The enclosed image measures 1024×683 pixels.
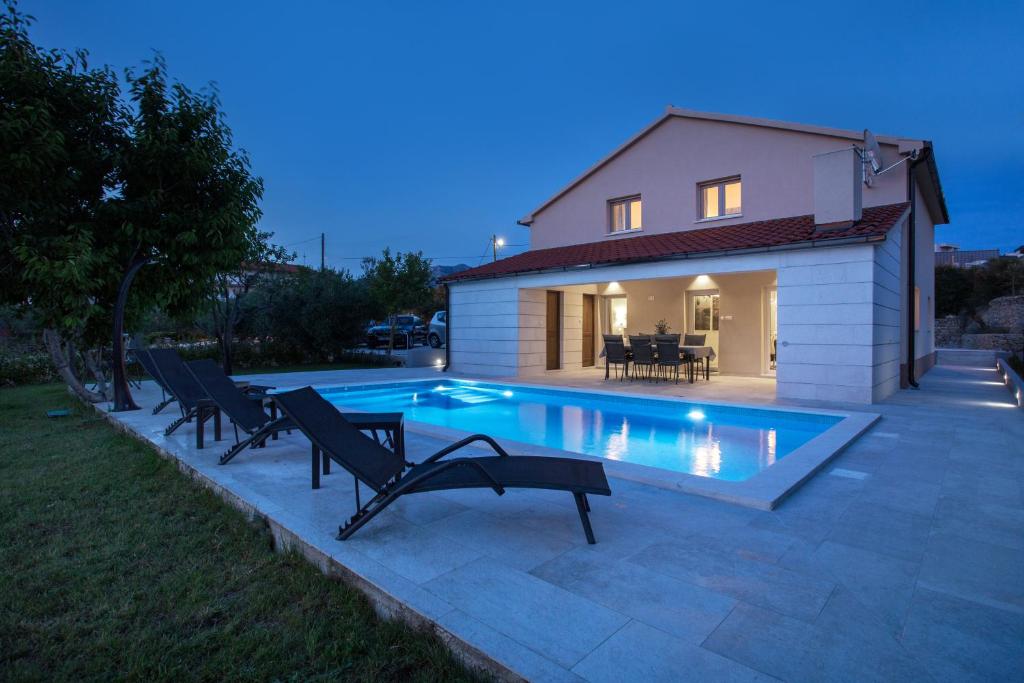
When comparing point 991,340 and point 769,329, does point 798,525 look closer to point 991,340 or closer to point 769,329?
point 769,329

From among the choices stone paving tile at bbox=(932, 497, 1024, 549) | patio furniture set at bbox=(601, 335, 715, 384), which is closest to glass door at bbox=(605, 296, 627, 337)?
patio furniture set at bbox=(601, 335, 715, 384)

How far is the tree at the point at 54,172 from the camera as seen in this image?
22.0 ft

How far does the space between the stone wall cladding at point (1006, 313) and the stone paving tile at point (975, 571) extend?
31941 mm

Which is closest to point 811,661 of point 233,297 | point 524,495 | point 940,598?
point 940,598

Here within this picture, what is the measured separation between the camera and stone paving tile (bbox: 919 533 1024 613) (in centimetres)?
264

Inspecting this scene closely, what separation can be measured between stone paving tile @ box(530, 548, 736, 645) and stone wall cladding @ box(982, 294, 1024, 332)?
33678mm

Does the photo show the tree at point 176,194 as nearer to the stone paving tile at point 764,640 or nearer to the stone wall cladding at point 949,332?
the stone paving tile at point 764,640

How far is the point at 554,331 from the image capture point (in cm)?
1580

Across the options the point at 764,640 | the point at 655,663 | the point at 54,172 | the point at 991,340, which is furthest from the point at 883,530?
the point at 991,340

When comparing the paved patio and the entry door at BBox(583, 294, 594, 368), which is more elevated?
the entry door at BBox(583, 294, 594, 368)

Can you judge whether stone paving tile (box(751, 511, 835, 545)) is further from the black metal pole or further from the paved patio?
the black metal pole

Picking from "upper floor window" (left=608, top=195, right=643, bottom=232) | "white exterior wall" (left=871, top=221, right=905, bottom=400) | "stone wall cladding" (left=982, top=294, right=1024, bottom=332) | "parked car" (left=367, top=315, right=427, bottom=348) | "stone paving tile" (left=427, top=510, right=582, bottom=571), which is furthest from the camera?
"stone wall cladding" (left=982, top=294, right=1024, bottom=332)

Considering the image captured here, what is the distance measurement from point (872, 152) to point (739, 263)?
3398mm

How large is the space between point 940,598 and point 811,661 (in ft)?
3.46
